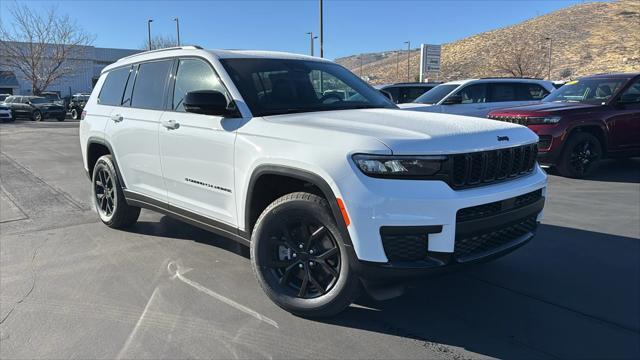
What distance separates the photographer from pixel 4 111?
27.7 m

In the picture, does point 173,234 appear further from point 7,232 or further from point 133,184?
point 7,232

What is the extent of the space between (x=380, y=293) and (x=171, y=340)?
1357mm

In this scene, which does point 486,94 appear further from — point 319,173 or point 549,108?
point 319,173

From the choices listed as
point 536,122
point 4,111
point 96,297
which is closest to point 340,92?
point 96,297

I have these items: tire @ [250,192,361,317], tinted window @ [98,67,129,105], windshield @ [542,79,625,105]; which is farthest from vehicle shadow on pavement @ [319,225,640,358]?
windshield @ [542,79,625,105]

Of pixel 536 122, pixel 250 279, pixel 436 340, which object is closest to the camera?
pixel 436 340

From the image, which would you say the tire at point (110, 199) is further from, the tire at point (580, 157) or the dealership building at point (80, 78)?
the dealership building at point (80, 78)

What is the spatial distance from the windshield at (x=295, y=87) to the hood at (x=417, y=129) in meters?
0.21

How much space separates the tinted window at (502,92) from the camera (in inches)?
462

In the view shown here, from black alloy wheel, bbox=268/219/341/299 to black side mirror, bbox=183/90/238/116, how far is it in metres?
1.02

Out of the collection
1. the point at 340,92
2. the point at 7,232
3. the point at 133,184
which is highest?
the point at 340,92

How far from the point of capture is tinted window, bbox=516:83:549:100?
12.1 meters

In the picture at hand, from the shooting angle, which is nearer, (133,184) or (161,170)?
(161,170)

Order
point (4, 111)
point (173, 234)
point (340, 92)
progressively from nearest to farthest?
point (340, 92) → point (173, 234) → point (4, 111)
